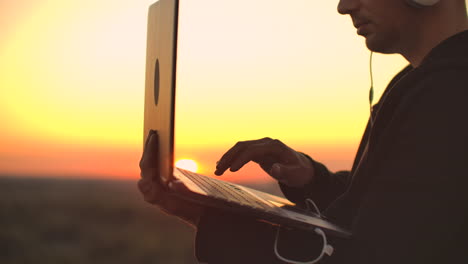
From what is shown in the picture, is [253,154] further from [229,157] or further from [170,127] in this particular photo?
[170,127]

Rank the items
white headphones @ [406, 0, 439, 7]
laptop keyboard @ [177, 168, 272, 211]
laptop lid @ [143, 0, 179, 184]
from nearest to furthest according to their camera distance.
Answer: laptop lid @ [143, 0, 179, 184] → laptop keyboard @ [177, 168, 272, 211] → white headphones @ [406, 0, 439, 7]

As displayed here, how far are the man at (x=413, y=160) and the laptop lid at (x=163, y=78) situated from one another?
4.7 inches

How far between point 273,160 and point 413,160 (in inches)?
23.9

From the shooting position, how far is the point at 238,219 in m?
1.46

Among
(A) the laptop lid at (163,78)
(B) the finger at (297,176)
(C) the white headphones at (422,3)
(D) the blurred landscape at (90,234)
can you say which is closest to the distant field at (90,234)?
(D) the blurred landscape at (90,234)

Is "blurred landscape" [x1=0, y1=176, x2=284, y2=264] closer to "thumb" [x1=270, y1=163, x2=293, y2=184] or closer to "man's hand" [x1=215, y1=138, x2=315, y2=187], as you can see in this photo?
"man's hand" [x1=215, y1=138, x2=315, y2=187]

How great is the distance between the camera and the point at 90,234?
24.0m

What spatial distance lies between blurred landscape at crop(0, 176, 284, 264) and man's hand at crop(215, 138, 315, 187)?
16.7 meters

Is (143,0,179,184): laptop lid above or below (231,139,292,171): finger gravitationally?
above

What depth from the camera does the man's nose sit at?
1.51 meters

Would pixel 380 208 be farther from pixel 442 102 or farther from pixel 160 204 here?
pixel 160 204

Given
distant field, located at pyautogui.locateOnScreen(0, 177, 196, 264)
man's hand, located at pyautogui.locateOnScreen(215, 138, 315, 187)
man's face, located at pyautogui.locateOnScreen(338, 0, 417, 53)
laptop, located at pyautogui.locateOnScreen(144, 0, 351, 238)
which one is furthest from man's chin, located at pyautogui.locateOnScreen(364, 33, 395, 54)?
distant field, located at pyautogui.locateOnScreen(0, 177, 196, 264)

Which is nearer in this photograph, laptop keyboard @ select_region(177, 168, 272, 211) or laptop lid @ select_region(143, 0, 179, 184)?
laptop lid @ select_region(143, 0, 179, 184)

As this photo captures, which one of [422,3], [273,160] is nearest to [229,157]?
[273,160]
